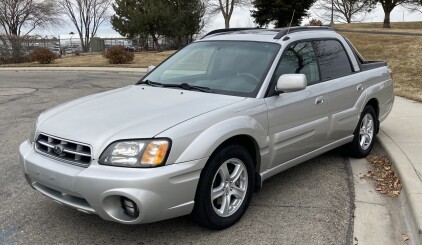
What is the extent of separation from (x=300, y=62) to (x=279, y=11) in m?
33.9

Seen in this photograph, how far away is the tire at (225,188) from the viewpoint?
11.2ft

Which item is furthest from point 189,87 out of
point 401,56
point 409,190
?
point 401,56

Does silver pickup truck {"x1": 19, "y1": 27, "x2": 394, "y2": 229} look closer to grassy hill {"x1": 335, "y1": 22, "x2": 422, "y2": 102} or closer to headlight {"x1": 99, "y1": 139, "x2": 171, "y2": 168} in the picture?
headlight {"x1": 99, "y1": 139, "x2": 171, "y2": 168}

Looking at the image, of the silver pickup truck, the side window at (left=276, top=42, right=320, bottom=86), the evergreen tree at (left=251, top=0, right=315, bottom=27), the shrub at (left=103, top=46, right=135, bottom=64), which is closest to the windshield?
the silver pickup truck

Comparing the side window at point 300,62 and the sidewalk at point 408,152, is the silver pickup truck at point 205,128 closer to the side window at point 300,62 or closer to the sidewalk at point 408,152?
the side window at point 300,62

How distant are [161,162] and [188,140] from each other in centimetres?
27

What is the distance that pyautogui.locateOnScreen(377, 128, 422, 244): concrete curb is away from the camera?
142 inches

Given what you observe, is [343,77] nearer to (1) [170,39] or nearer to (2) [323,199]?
(2) [323,199]

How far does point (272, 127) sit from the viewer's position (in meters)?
3.99

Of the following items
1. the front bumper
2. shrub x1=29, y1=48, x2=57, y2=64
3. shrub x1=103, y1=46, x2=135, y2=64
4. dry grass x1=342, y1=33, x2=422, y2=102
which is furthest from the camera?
shrub x1=29, y1=48, x2=57, y2=64

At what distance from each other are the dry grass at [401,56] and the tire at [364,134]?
4.33 m

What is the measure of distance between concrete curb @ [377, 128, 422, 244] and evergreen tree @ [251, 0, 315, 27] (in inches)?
1268

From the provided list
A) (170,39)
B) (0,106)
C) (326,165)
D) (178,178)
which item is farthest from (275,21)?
(178,178)

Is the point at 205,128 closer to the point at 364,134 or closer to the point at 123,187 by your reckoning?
the point at 123,187
